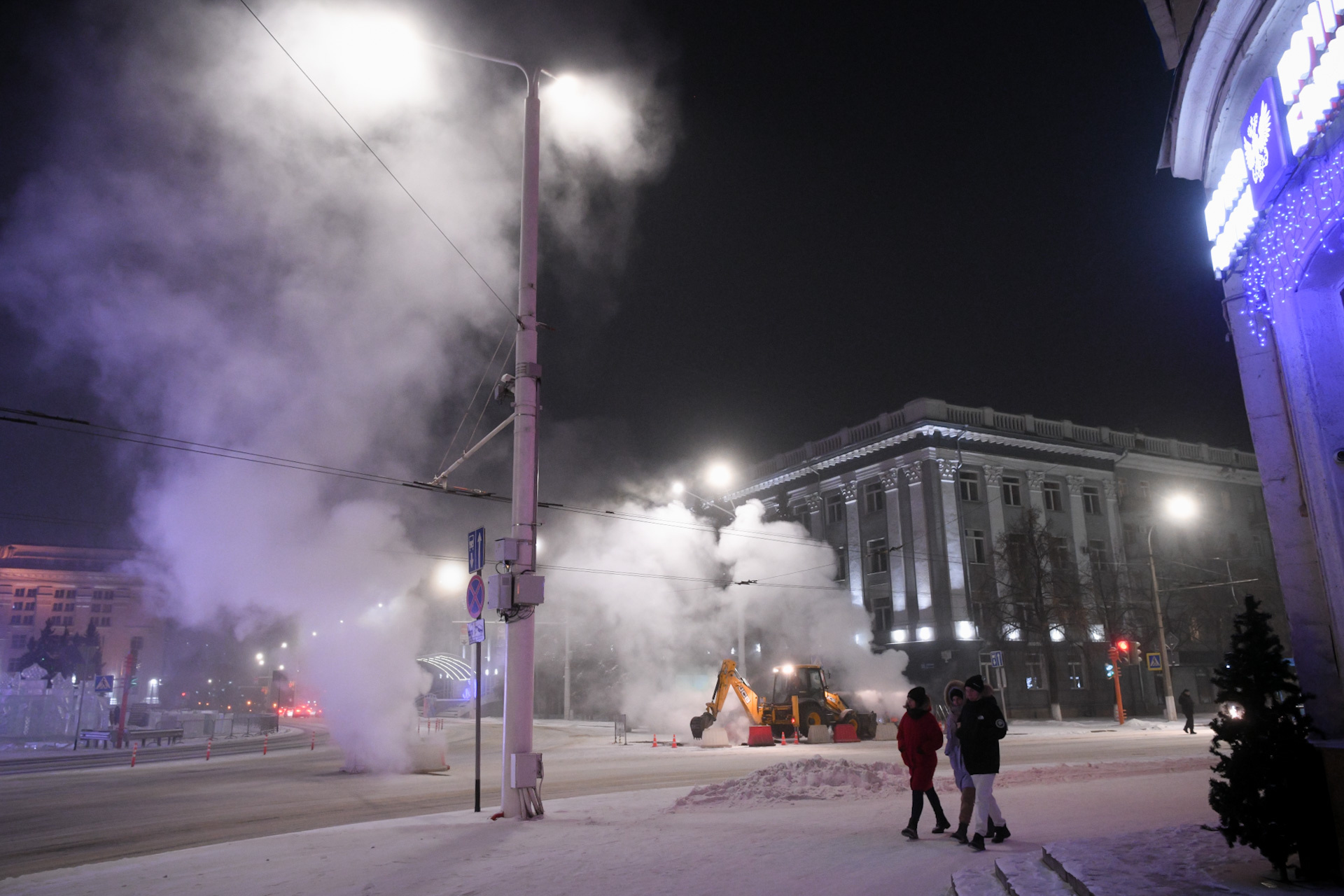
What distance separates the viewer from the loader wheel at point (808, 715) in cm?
2561

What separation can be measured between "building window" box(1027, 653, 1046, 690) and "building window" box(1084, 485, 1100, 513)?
9.70 meters

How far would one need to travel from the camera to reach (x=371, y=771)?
18609 millimetres

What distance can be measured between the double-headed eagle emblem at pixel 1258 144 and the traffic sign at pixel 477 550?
369 inches

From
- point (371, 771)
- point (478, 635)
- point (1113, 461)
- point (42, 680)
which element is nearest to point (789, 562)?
point (1113, 461)

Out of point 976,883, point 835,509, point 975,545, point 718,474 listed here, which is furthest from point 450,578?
point 975,545

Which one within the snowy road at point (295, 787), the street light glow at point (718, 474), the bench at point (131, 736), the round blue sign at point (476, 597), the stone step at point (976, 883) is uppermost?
the street light glow at point (718, 474)

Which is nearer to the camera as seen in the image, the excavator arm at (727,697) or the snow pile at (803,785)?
the snow pile at (803,785)

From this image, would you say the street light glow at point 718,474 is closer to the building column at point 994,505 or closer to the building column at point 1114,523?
the building column at point 994,505

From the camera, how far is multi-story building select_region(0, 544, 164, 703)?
3804 inches

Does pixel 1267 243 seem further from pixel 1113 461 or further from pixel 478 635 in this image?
pixel 1113 461

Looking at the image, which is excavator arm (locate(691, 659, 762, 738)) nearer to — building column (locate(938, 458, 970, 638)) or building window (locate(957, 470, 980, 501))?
building column (locate(938, 458, 970, 638))

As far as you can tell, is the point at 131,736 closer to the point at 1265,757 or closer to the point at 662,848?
the point at 662,848

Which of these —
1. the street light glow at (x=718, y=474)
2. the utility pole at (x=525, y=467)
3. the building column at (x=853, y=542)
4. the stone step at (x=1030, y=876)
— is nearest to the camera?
the stone step at (x=1030, y=876)

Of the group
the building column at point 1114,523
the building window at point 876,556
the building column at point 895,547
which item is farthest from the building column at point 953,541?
the building column at point 1114,523
